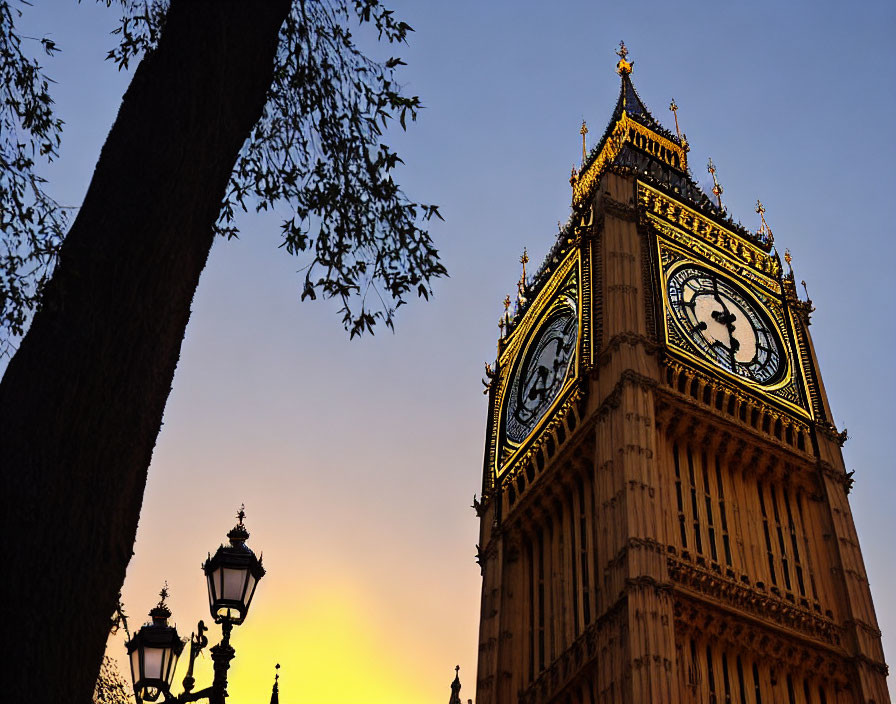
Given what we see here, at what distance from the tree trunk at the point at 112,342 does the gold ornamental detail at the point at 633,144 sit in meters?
39.1

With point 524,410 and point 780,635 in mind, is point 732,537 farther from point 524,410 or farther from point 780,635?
point 524,410

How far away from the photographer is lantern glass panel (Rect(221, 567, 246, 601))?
10.3m

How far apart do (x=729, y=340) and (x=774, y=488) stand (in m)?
5.03

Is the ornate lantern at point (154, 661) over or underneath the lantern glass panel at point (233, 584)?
underneath

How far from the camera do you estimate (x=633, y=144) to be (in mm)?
47375

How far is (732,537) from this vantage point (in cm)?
3167

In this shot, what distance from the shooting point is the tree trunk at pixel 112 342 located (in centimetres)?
469

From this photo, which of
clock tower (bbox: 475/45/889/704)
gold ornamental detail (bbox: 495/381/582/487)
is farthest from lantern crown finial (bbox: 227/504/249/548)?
gold ornamental detail (bbox: 495/381/582/487)

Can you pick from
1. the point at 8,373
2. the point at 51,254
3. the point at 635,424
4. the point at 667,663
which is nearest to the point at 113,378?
the point at 8,373

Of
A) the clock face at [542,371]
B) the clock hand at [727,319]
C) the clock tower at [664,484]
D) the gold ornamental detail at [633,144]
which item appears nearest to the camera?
the clock tower at [664,484]

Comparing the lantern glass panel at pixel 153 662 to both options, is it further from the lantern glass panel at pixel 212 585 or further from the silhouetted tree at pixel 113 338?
the silhouetted tree at pixel 113 338

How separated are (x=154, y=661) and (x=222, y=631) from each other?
3.25 ft

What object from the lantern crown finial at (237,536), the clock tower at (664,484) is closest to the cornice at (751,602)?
the clock tower at (664,484)

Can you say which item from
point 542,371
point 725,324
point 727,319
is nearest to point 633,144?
point 727,319
